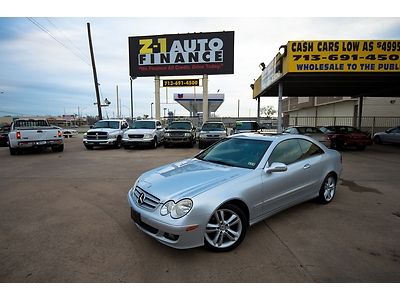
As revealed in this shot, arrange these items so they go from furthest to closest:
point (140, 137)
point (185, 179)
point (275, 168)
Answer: point (140, 137), point (275, 168), point (185, 179)

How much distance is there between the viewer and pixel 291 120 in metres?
38.1

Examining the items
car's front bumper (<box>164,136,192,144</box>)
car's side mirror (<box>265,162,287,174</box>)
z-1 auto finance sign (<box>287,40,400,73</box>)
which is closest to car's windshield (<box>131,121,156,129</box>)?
car's front bumper (<box>164,136,192,144</box>)

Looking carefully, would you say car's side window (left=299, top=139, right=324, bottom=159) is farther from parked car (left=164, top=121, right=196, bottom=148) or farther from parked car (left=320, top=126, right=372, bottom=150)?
parked car (left=320, top=126, right=372, bottom=150)

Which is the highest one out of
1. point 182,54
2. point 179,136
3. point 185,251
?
point 182,54

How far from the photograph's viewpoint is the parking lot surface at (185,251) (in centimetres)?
270

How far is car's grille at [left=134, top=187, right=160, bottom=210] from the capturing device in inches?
121

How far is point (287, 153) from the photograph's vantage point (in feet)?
13.8

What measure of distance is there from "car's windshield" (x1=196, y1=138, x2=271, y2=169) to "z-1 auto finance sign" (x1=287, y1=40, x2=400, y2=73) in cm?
797

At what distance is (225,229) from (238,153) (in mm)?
1461

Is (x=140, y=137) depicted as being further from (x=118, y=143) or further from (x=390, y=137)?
(x=390, y=137)

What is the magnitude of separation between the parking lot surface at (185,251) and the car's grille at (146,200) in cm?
60

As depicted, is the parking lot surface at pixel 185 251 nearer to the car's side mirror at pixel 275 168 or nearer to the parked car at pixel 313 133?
the car's side mirror at pixel 275 168

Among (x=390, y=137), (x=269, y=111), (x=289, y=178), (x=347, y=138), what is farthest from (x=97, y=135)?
(x=269, y=111)

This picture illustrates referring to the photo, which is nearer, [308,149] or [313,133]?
[308,149]
